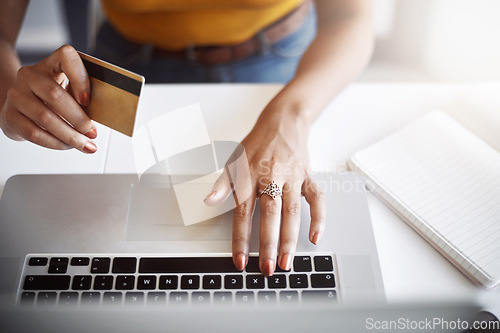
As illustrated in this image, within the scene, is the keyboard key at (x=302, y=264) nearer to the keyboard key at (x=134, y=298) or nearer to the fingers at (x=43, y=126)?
the keyboard key at (x=134, y=298)

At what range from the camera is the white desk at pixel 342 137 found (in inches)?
19.4

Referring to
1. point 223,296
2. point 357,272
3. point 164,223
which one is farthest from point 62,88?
point 357,272

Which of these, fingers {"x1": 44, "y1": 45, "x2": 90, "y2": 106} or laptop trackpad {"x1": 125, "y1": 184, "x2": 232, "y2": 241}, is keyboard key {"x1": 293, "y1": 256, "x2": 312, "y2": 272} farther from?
fingers {"x1": 44, "y1": 45, "x2": 90, "y2": 106}

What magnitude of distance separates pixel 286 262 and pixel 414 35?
155 centimetres

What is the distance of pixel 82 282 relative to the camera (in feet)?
1.49

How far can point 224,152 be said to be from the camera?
61cm

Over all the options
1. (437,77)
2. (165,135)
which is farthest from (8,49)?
(437,77)

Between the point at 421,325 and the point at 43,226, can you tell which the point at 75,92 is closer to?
the point at 43,226

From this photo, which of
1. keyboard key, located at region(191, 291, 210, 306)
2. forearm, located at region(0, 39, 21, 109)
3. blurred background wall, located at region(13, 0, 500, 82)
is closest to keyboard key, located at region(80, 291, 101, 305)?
keyboard key, located at region(191, 291, 210, 306)

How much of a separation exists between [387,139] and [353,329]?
0.43 metres

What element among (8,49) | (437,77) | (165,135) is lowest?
(165,135)

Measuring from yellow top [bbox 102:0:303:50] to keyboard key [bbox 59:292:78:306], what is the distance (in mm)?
570

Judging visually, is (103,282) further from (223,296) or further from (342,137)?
(342,137)

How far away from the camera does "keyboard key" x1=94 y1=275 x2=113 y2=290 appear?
1.47ft
